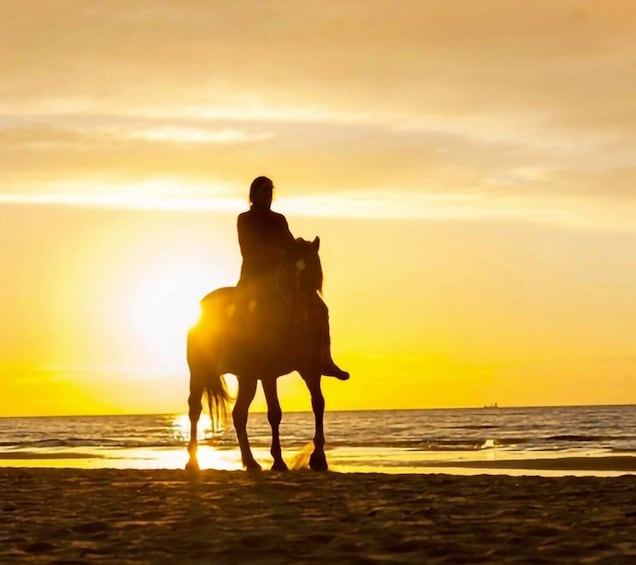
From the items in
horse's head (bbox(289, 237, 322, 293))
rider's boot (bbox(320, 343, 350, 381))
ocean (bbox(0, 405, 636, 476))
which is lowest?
ocean (bbox(0, 405, 636, 476))

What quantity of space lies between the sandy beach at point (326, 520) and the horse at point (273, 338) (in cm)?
177

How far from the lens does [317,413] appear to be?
13141 millimetres

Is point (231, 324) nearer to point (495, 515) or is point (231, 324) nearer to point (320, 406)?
point (320, 406)

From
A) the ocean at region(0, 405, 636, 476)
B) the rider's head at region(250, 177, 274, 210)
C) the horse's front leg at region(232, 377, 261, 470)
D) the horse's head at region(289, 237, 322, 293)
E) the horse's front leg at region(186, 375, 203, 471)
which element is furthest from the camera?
the ocean at region(0, 405, 636, 476)

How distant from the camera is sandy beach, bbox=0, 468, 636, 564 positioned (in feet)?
20.2

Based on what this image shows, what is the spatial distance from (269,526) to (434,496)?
234cm

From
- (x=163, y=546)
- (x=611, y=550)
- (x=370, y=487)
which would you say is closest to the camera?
(x=611, y=550)

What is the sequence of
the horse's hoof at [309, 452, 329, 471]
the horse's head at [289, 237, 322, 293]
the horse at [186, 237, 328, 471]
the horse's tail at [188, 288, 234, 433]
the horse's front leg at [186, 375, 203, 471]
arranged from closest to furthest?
the horse's head at [289, 237, 322, 293]
the horse at [186, 237, 328, 471]
the horse's hoof at [309, 452, 329, 471]
the horse's tail at [188, 288, 234, 433]
the horse's front leg at [186, 375, 203, 471]

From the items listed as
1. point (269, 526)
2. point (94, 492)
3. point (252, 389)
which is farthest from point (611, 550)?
point (252, 389)

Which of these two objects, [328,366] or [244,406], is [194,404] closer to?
[244,406]

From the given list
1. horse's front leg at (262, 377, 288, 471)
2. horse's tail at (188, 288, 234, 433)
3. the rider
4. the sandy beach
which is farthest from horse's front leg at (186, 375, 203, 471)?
the sandy beach

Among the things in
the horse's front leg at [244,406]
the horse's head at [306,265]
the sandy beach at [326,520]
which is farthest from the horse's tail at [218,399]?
the sandy beach at [326,520]

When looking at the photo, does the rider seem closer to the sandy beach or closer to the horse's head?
the horse's head

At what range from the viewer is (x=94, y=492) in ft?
34.1
